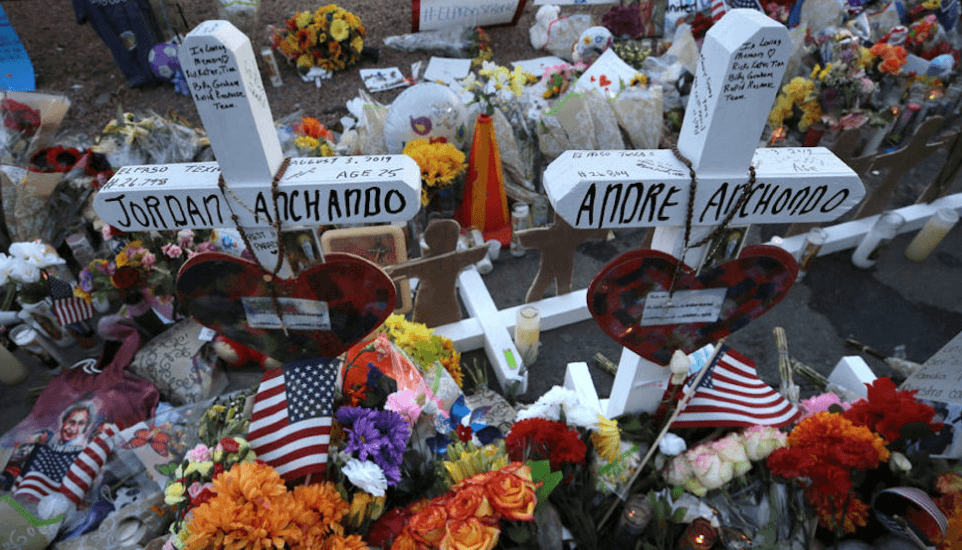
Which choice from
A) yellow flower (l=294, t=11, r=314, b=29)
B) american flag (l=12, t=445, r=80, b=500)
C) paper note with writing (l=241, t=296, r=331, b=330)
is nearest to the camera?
paper note with writing (l=241, t=296, r=331, b=330)

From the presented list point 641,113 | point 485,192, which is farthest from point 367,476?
point 641,113

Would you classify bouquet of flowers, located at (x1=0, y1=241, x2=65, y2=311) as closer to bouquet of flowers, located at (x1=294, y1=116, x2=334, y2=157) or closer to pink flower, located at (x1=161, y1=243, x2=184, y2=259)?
pink flower, located at (x1=161, y1=243, x2=184, y2=259)

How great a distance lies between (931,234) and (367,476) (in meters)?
4.14

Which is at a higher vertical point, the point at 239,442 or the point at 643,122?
the point at 239,442

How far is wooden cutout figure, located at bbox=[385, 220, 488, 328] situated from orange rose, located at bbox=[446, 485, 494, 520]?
145 centimetres

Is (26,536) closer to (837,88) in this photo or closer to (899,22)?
(837,88)

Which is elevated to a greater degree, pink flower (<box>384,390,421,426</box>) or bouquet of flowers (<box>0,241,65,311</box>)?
pink flower (<box>384,390,421,426</box>)

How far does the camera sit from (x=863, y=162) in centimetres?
338

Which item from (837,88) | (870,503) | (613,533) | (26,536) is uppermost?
(837,88)

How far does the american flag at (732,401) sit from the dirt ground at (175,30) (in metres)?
4.25

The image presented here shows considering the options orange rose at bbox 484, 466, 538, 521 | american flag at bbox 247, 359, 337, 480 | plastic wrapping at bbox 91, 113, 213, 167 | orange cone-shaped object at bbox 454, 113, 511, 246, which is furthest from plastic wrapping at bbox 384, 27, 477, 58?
orange rose at bbox 484, 466, 538, 521

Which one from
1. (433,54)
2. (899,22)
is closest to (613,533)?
(433,54)

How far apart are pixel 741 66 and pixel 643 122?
321 cm

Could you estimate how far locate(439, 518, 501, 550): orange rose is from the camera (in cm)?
117
